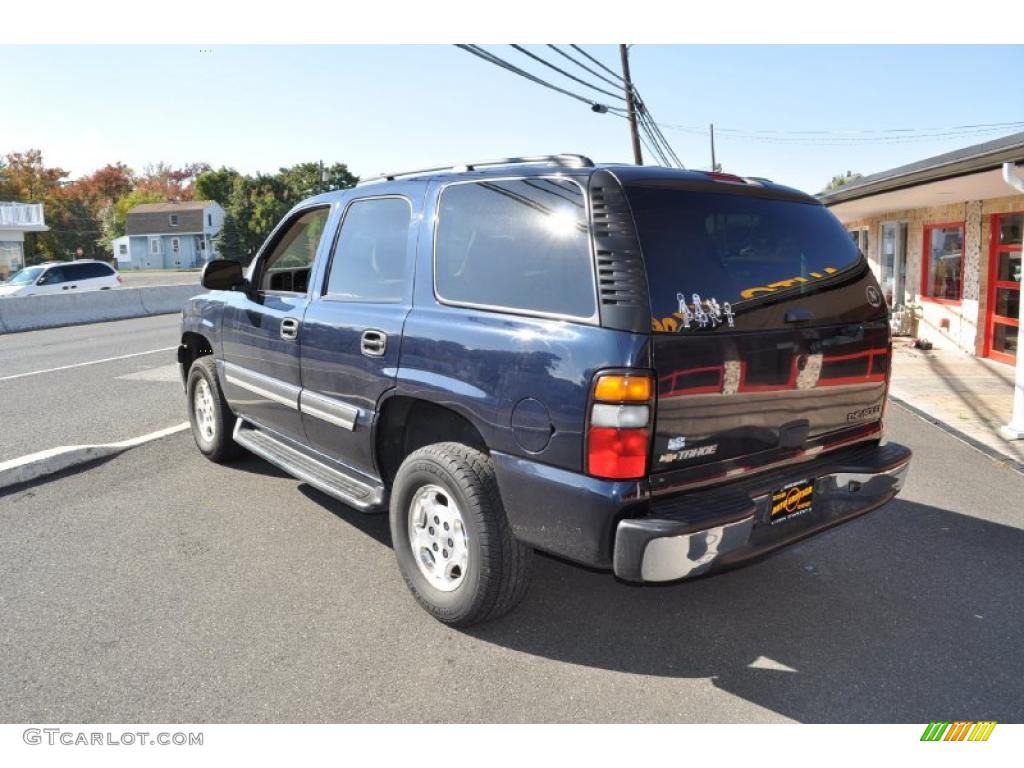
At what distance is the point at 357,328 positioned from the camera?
3875 mm

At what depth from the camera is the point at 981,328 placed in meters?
11.9

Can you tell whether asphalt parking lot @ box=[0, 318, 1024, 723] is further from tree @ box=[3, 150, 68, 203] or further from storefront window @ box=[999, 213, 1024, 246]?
tree @ box=[3, 150, 68, 203]

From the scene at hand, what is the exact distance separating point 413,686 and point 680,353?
5.43 feet

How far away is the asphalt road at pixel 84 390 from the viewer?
6898mm

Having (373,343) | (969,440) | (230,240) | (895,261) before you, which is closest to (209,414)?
(373,343)

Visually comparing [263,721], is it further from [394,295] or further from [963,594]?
[963,594]

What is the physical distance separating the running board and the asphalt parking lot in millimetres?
399

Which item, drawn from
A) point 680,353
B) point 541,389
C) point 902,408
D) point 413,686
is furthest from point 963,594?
point 902,408

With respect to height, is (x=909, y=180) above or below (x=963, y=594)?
above

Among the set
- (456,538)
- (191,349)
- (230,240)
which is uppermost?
(230,240)

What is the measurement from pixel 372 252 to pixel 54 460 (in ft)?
10.9

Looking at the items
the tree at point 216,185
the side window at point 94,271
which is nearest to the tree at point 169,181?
the tree at point 216,185

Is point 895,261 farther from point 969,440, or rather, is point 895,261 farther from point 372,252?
point 372,252

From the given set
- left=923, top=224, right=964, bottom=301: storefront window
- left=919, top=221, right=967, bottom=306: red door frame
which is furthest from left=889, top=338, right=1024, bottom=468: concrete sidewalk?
left=923, top=224, right=964, bottom=301: storefront window
